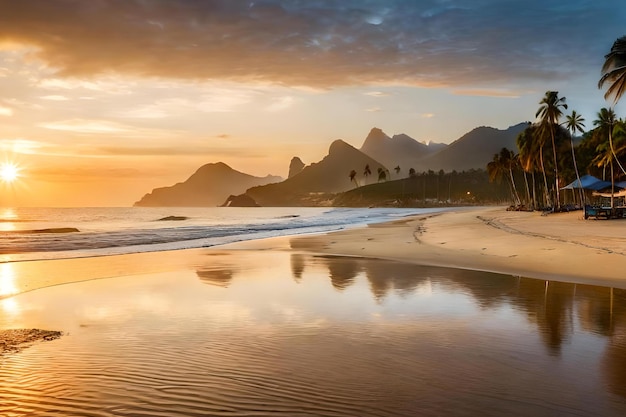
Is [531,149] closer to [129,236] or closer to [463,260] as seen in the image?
[129,236]

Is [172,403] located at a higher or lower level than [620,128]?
lower

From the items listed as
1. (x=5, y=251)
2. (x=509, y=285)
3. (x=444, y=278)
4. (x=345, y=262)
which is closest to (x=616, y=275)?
(x=509, y=285)

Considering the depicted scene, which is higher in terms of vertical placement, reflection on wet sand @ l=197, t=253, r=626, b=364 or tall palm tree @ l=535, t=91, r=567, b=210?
tall palm tree @ l=535, t=91, r=567, b=210

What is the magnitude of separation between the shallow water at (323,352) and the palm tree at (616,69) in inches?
1233

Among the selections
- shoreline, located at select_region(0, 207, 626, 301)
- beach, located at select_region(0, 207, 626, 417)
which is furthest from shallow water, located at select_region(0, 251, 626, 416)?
shoreline, located at select_region(0, 207, 626, 301)

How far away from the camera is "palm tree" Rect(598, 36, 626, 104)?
37.8 metres

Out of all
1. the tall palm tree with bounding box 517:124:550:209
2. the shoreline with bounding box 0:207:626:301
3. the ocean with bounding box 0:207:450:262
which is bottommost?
the ocean with bounding box 0:207:450:262

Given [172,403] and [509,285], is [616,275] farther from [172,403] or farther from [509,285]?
[172,403]

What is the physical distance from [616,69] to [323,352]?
134 ft

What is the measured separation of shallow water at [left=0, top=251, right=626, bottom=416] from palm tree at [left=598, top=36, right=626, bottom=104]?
3132cm

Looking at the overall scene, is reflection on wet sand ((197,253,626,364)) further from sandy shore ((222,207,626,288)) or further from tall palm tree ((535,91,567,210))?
tall palm tree ((535,91,567,210))

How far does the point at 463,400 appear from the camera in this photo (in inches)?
225

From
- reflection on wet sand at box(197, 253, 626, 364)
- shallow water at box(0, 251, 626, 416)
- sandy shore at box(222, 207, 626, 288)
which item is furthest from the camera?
sandy shore at box(222, 207, 626, 288)

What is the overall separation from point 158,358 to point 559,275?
13.3 metres
